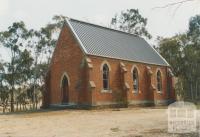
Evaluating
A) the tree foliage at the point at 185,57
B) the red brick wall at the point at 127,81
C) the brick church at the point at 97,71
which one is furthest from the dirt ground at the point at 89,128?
the tree foliage at the point at 185,57

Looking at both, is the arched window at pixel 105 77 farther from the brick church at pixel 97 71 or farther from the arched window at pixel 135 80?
the arched window at pixel 135 80

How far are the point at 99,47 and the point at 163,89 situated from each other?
13.1 metres

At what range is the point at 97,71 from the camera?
33.6m

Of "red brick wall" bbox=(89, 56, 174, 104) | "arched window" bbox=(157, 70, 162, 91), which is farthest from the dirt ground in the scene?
"arched window" bbox=(157, 70, 162, 91)

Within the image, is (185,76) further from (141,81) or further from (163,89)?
(141,81)

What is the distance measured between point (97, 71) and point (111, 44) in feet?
19.2

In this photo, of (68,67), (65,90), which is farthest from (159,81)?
(68,67)

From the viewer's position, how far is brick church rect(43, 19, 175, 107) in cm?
3262

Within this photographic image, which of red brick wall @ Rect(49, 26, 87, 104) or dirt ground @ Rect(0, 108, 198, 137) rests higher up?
red brick wall @ Rect(49, 26, 87, 104)

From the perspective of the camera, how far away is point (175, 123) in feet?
42.4

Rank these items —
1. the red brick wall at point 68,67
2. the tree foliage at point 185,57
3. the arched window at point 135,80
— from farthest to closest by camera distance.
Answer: the tree foliage at point 185,57 < the arched window at point 135,80 < the red brick wall at point 68,67

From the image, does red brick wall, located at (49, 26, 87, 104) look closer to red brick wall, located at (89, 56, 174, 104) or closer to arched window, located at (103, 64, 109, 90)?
red brick wall, located at (89, 56, 174, 104)

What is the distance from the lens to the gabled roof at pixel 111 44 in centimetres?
3481

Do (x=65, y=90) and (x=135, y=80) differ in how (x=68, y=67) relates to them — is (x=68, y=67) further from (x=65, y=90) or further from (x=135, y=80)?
(x=135, y=80)
